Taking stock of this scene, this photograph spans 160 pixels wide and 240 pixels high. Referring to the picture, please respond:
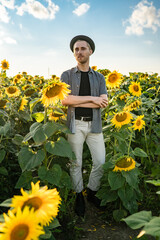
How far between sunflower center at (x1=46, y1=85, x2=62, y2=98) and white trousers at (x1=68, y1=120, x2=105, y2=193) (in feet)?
2.39

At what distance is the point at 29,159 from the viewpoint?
1.94m

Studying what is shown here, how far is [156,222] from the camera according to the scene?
3.44 feet

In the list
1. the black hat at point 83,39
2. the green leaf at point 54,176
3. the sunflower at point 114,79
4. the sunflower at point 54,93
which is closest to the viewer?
the sunflower at point 54,93

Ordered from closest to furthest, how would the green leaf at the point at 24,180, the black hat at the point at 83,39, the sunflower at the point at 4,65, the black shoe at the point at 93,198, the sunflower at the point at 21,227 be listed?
the sunflower at the point at 21,227, the green leaf at the point at 24,180, the black hat at the point at 83,39, the black shoe at the point at 93,198, the sunflower at the point at 4,65

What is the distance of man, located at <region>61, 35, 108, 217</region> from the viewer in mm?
2514

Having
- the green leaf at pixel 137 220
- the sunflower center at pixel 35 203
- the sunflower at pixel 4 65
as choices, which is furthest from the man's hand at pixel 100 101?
the sunflower at pixel 4 65

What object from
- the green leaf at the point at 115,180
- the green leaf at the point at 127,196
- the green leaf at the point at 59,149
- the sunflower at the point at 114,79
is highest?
the sunflower at the point at 114,79

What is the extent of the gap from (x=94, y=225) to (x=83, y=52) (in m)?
1.89

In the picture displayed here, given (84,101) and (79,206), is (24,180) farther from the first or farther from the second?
(84,101)

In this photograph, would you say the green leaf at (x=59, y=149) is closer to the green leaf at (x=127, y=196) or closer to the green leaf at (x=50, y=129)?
the green leaf at (x=50, y=129)

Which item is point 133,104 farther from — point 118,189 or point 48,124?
point 48,124

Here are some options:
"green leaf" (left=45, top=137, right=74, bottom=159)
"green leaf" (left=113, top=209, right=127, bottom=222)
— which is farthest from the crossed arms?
"green leaf" (left=113, top=209, right=127, bottom=222)

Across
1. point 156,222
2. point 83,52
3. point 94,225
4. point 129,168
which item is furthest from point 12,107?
point 156,222

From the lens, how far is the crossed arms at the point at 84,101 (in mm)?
2402
